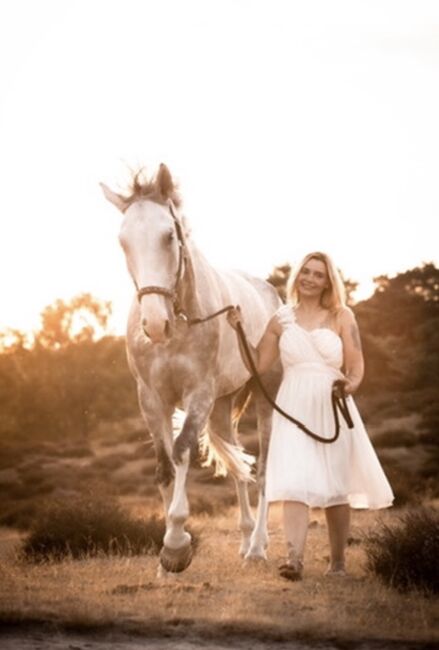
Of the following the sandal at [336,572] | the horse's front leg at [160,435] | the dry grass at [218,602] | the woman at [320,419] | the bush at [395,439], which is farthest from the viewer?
the bush at [395,439]

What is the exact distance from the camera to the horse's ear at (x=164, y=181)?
7.41 metres

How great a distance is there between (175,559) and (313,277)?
259 centimetres

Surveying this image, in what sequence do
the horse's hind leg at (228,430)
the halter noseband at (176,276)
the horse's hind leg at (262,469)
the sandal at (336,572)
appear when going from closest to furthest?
the halter noseband at (176,276), the sandal at (336,572), the horse's hind leg at (262,469), the horse's hind leg at (228,430)

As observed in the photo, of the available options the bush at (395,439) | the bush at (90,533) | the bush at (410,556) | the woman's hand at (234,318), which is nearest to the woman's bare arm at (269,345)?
the woman's hand at (234,318)

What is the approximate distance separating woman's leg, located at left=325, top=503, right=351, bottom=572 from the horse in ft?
4.06

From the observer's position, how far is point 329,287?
7.89 metres

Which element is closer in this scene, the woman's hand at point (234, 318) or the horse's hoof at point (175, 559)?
the horse's hoof at point (175, 559)

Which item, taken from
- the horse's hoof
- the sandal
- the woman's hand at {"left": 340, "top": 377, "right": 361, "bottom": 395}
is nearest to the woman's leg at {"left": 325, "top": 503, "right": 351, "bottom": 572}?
the sandal

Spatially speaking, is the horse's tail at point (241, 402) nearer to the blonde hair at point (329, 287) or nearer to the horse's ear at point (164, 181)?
the blonde hair at point (329, 287)

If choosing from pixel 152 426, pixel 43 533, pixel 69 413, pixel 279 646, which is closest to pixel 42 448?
pixel 69 413

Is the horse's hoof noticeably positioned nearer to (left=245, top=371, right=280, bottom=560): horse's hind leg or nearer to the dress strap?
(left=245, top=371, right=280, bottom=560): horse's hind leg

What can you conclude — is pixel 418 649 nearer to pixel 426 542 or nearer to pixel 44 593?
pixel 426 542

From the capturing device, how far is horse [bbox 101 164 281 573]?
6922 mm

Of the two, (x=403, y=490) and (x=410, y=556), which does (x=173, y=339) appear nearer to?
(x=410, y=556)
